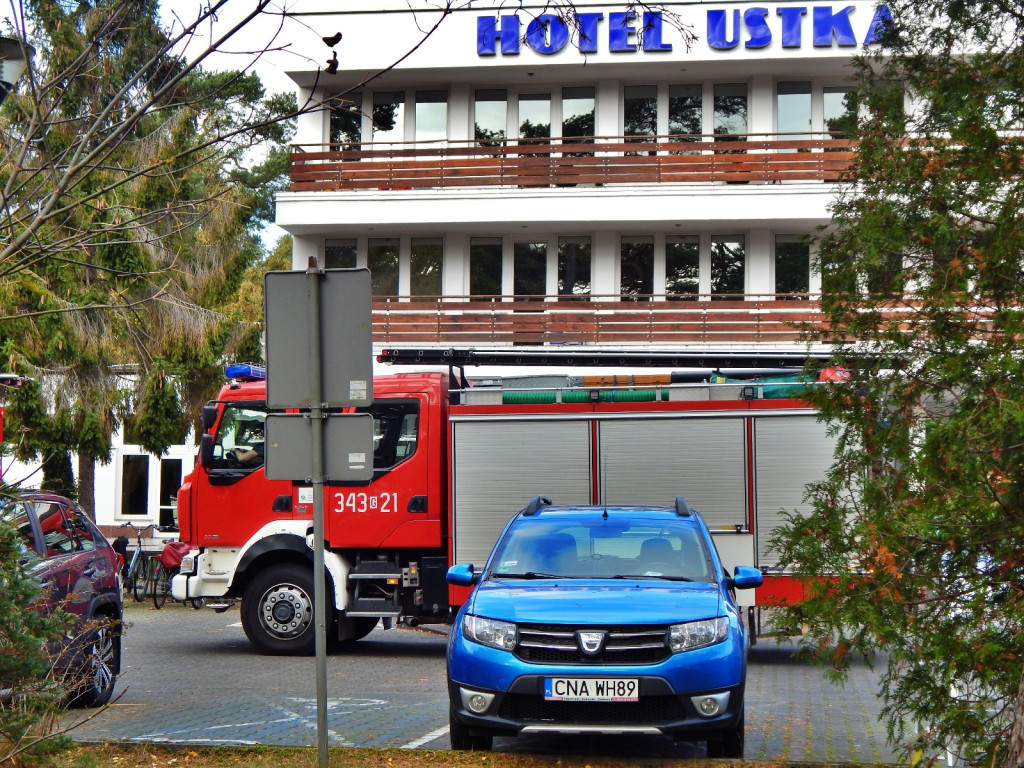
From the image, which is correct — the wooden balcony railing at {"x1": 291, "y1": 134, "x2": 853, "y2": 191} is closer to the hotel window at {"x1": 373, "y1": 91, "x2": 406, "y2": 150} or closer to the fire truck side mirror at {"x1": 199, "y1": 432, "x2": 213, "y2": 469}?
the hotel window at {"x1": 373, "y1": 91, "x2": 406, "y2": 150}

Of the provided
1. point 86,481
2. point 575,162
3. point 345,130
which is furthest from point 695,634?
point 345,130

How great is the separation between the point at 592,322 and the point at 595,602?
21.2 m

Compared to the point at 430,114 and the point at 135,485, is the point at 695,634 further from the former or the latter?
the point at 135,485

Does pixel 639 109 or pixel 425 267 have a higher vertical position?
pixel 639 109

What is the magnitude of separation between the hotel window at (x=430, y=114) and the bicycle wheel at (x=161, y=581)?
11.8m

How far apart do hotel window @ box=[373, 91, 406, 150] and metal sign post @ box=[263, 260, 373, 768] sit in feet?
77.3

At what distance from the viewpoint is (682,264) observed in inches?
1186

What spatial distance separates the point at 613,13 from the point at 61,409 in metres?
14.5

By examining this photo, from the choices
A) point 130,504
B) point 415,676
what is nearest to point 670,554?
point 415,676

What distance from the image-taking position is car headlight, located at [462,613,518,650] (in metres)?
8.21

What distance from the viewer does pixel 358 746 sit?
885 cm

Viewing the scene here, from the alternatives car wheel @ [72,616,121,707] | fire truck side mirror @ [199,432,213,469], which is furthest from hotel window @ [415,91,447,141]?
car wheel @ [72,616,121,707]

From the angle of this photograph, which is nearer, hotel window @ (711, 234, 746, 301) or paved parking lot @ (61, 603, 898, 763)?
paved parking lot @ (61, 603, 898, 763)

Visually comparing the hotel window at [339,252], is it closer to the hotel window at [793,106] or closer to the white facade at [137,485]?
the hotel window at [793,106]
